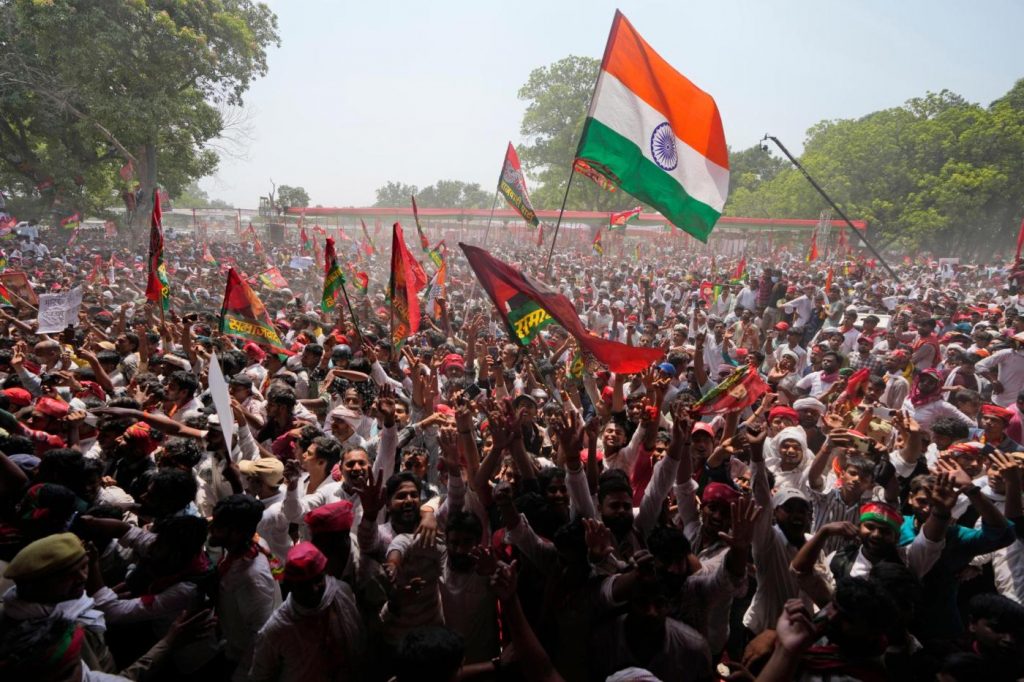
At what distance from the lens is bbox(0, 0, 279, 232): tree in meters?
22.2

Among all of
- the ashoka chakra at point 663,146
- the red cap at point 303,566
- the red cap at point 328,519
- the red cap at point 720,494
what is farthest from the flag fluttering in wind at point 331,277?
the red cap at point 720,494

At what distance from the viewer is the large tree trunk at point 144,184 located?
26.0 m

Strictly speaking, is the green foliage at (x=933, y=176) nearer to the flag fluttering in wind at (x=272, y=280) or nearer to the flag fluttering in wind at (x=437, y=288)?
the flag fluttering in wind at (x=437, y=288)

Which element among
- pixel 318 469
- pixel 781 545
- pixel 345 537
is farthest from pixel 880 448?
pixel 318 469

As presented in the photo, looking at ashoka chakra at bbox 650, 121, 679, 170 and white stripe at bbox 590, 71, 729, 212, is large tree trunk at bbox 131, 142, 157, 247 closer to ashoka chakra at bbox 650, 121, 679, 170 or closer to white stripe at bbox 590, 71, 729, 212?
white stripe at bbox 590, 71, 729, 212

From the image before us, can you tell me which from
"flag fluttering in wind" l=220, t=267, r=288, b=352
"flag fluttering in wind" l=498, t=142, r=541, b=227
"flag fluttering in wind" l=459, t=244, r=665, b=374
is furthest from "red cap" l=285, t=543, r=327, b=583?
"flag fluttering in wind" l=498, t=142, r=541, b=227

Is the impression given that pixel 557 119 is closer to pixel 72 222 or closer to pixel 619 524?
pixel 72 222

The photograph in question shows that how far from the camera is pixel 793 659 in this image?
192 cm

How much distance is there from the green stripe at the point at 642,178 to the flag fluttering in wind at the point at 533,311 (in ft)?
5.12

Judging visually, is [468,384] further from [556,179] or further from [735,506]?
[556,179]

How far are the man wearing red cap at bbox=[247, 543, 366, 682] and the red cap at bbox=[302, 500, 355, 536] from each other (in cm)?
24

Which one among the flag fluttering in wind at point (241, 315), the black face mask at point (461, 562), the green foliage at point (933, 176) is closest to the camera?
the black face mask at point (461, 562)

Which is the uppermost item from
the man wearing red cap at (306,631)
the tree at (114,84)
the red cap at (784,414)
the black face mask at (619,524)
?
the tree at (114,84)

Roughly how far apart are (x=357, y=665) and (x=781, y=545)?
2047 millimetres
